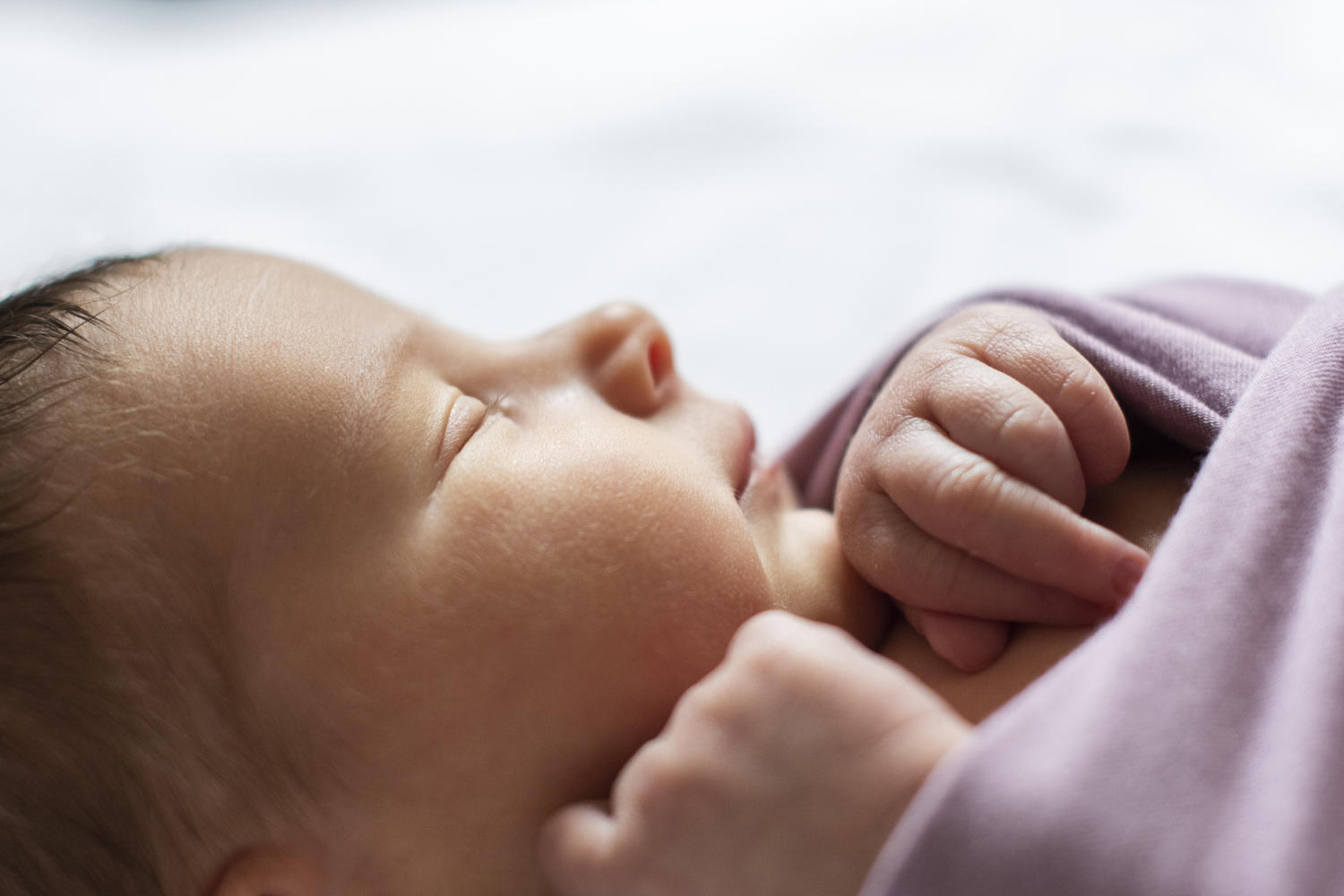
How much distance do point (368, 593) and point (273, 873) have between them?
Answer: 225 mm

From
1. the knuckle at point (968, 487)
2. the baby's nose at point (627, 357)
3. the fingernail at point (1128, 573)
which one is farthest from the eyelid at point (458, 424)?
the fingernail at point (1128, 573)

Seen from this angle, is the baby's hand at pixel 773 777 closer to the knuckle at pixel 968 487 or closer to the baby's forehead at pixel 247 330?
the knuckle at pixel 968 487

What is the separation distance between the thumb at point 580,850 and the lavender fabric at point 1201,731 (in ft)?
0.72

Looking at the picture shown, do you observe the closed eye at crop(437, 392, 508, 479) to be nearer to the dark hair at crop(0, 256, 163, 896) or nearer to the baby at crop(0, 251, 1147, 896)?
the baby at crop(0, 251, 1147, 896)

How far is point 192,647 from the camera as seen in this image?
0.75 meters

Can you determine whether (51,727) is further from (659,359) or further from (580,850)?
(659,359)

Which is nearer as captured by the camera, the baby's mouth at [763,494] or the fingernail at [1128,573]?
the fingernail at [1128,573]

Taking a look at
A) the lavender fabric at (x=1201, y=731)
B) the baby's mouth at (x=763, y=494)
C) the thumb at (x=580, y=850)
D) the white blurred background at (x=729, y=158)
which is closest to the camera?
the lavender fabric at (x=1201, y=731)

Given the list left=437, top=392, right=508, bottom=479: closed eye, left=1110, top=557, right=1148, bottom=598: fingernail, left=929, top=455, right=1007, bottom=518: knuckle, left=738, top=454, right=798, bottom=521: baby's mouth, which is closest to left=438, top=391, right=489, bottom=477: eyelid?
left=437, top=392, right=508, bottom=479: closed eye

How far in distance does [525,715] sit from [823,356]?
882 millimetres

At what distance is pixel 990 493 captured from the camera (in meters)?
0.77

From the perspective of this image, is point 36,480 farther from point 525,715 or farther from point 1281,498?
point 1281,498

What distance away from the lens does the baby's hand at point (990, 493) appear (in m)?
0.76

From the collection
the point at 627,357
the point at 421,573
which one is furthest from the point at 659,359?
the point at 421,573
